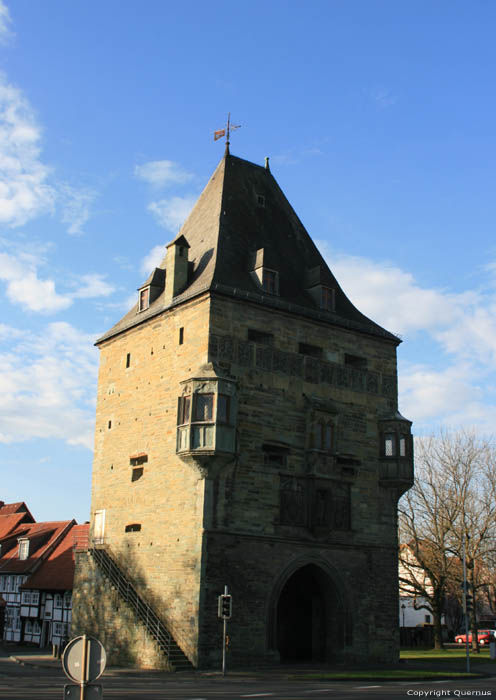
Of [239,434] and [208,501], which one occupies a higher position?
[239,434]

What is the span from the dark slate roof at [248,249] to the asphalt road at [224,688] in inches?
530

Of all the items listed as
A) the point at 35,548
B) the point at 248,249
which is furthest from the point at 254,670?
the point at 35,548

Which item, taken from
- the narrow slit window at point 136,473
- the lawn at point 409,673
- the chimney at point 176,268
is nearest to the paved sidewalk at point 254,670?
the lawn at point 409,673

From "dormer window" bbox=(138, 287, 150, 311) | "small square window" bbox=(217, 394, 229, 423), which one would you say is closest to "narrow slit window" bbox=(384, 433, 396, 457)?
"small square window" bbox=(217, 394, 229, 423)

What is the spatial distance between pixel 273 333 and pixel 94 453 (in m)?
10.2

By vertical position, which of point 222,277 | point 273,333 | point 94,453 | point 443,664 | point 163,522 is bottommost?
point 443,664

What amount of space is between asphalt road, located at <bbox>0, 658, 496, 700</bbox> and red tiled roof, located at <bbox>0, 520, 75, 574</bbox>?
22071 millimetres

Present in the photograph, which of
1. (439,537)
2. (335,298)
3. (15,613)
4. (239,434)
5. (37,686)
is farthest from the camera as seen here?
(15,613)

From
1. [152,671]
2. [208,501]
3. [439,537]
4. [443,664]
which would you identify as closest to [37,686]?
[152,671]

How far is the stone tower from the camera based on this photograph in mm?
26953

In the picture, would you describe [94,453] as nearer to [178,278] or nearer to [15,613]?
[178,278]

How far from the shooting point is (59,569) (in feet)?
145

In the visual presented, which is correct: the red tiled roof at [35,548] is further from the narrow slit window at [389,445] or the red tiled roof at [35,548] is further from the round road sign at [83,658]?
the round road sign at [83,658]

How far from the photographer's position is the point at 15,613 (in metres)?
46.0
